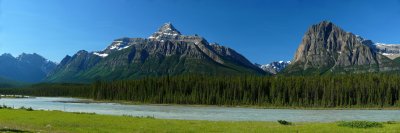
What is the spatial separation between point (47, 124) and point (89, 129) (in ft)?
29.7

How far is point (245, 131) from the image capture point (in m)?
47.9

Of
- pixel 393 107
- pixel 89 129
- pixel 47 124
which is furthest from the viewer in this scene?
pixel 393 107

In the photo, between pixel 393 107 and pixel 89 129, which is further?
pixel 393 107

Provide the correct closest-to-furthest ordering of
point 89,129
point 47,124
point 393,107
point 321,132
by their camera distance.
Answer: point 321,132
point 89,129
point 47,124
point 393,107

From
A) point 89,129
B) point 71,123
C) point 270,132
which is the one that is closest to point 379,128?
point 270,132

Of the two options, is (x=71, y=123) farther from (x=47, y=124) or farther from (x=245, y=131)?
(x=245, y=131)

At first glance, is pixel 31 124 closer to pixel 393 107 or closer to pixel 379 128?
pixel 379 128

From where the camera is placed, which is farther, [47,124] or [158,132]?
[47,124]

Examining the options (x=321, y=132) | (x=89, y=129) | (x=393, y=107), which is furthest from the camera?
(x=393, y=107)

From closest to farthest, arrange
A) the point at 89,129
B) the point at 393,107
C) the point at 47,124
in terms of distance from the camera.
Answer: the point at 89,129, the point at 47,124, the point at 393,107

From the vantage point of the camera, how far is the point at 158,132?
47250 millimetres

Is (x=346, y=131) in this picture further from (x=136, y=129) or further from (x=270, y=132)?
(x=136, y=129)

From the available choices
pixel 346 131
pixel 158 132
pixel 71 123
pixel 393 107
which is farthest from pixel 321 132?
pixel 393 107

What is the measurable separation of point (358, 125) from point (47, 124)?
38225 millimetres
